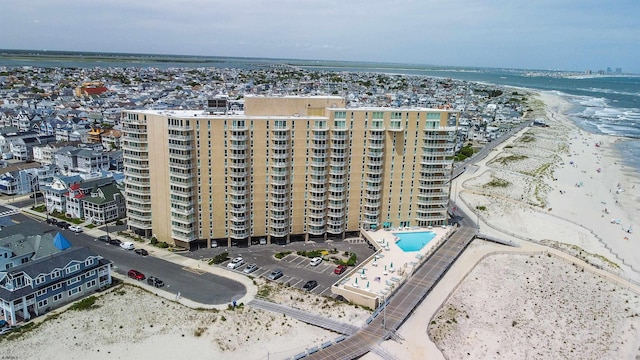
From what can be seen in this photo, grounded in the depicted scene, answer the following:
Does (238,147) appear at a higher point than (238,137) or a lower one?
lower

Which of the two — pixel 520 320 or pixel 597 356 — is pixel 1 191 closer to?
pixel 520 320

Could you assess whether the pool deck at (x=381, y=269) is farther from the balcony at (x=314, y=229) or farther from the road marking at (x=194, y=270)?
the road marking at (x=194, y=270)

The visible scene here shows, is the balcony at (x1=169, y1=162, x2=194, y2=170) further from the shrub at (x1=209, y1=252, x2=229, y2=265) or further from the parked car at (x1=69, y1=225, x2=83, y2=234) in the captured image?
the parked car at (x1=69, y1=225, x2=83, y2=234)

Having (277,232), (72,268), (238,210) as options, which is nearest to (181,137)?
(238,210)

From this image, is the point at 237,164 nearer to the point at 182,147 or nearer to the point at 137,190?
the point at 182,147

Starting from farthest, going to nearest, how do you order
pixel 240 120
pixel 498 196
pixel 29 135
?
pixel 29 135, pixel 498 196, pixel 240 120

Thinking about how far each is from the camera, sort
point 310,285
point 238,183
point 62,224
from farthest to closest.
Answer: point 62,224
point 238,183
point 310,285

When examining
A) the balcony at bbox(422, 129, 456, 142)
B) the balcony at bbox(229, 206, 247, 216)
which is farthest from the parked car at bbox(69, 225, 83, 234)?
the balcony at bbox(422, 129, 456, 142)

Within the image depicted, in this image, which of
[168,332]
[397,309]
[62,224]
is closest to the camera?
[168,332]

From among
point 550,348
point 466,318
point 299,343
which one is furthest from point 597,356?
point 299,343
